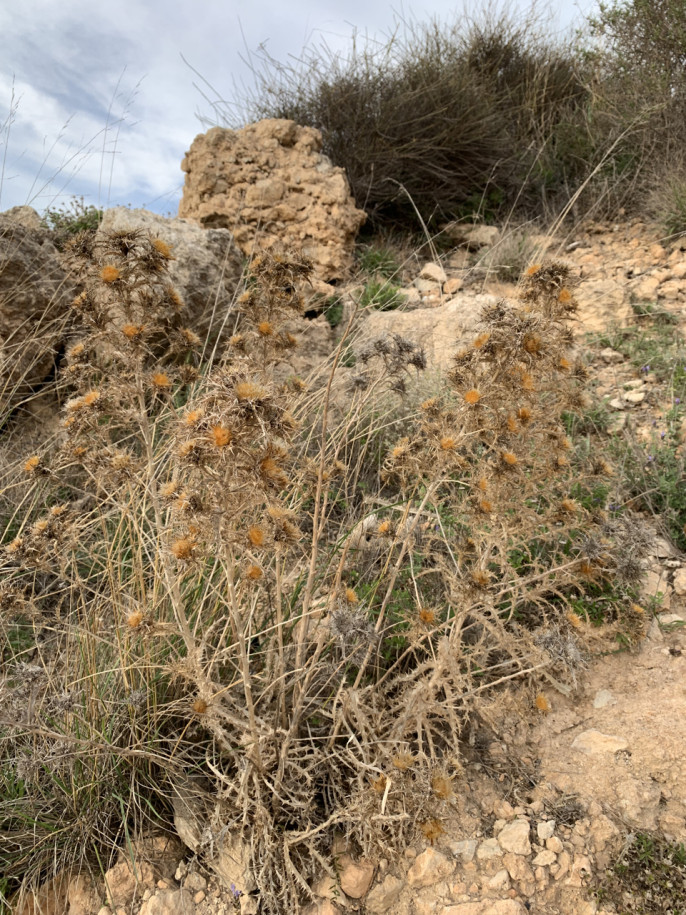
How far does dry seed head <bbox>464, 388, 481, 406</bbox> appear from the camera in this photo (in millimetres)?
1582

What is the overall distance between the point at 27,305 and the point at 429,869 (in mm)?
3548

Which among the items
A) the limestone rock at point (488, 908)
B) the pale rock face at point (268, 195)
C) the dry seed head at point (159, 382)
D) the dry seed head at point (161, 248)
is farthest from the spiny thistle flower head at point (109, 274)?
the pale rock face at point (268, 195)

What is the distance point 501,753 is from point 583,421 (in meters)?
2.21

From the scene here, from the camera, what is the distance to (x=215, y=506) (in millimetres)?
1353

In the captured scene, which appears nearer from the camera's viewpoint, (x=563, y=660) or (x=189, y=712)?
(x=563, y=660)

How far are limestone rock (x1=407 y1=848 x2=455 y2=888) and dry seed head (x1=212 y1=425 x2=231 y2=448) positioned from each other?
1346 mm

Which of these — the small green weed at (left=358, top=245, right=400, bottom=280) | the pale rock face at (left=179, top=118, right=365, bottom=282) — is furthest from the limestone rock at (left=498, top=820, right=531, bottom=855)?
the small green weed at (left=358, top=245, right=400, bottom=280)

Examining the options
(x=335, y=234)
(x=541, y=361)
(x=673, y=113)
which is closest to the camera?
(x=541, y=361)

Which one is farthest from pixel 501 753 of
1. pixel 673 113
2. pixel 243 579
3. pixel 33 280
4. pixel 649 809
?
pixel 673 113

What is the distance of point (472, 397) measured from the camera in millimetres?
1587

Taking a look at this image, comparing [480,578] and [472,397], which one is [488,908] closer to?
[480,578]

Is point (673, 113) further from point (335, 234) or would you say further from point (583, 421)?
point (583, 421)

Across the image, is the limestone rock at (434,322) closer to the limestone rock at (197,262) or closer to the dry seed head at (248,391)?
the limestone rock at (197,262)

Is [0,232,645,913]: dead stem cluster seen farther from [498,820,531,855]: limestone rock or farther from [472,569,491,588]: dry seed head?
[498,820,531,855]: limestone rock
